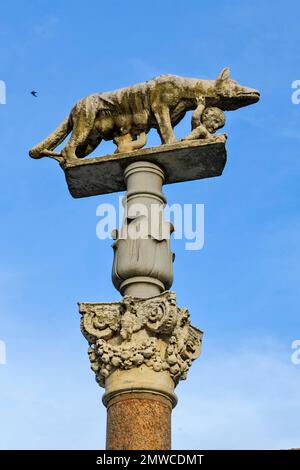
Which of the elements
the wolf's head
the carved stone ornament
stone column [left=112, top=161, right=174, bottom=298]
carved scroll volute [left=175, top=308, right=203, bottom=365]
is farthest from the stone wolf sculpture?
carved scroll volute [left=175, top=308, right=203, bottom=365]

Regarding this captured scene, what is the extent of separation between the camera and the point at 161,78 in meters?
15.8

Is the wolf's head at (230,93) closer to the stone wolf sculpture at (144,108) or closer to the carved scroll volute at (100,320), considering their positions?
the stone wolf sculpture at (144,108)

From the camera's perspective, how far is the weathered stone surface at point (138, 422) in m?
12.5

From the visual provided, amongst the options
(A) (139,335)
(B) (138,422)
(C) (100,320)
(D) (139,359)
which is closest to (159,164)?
(C) (100,320)

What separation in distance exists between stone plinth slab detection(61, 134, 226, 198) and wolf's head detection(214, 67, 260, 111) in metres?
0.82

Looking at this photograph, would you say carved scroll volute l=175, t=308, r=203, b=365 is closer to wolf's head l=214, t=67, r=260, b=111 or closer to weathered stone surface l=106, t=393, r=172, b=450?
weathered stone surface l=106, t=393, r=172, b=450

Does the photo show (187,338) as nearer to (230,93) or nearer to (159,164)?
(159,164)

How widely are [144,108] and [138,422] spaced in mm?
5241

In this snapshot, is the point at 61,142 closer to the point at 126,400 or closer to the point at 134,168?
the point at 134,168

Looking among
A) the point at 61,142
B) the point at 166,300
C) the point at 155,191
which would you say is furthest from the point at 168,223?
the point at 61,142

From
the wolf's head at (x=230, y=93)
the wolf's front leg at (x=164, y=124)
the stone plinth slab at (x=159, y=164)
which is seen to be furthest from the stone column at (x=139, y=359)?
the wolf's head at (x=230, y=93)

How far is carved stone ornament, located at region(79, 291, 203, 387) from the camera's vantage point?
13055 mm
